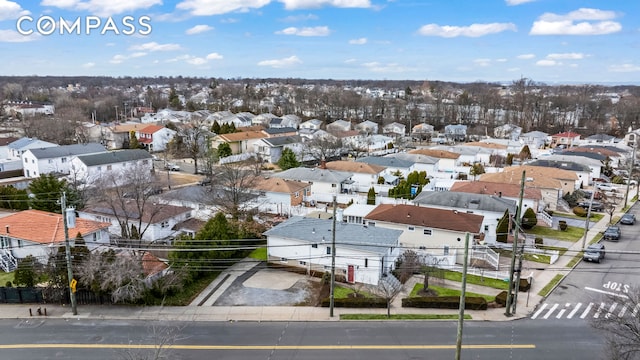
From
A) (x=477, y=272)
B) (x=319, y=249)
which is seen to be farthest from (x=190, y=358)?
(x=477, y=272)

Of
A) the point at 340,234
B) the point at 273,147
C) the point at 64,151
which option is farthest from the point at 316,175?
the point at 64,151

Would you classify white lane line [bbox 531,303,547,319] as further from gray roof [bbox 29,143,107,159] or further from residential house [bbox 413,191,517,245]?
gray roof [bbox 29,143,107,159]

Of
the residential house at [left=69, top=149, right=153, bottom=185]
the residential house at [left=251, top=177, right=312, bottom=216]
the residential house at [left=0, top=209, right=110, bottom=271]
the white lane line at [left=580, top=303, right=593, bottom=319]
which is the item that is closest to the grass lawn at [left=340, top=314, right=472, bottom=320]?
the white lane line at [left=580, top=303, right=593, bottom=319]

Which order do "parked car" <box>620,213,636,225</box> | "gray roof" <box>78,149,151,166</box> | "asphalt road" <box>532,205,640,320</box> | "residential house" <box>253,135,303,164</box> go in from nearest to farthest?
"asphalt road" <box>532,205,640,320</box>
"parked car" <box>620,213,636,225</box>
"gray roof" <box>78,149,151,166</box>
"residential house" <box>253,135,303,164</box>

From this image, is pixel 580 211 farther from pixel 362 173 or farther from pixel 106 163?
pixel 106 163

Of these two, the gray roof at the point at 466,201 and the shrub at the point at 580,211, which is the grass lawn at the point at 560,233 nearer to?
the gray roof at the point at 466,201

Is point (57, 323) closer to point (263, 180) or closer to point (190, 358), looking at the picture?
point (190, 358)
